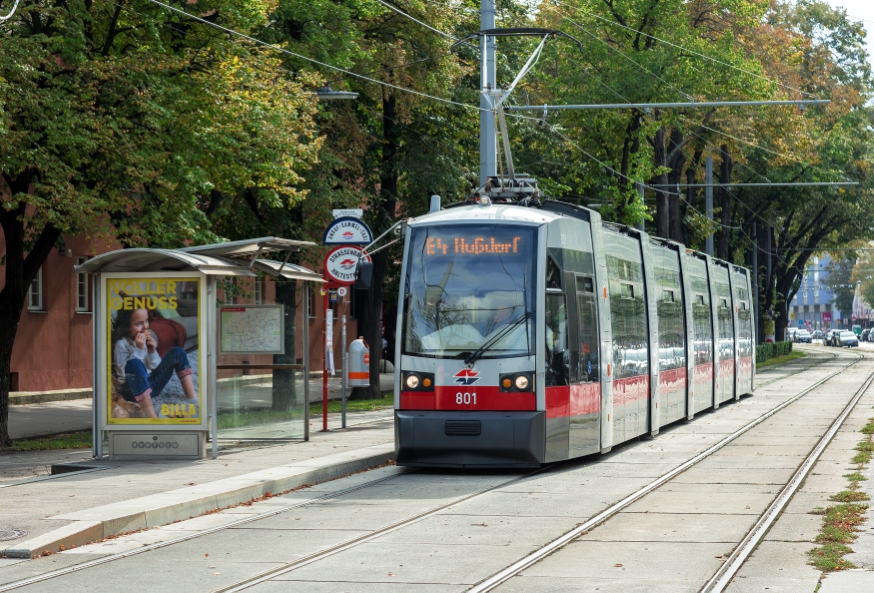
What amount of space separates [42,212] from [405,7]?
43.6 feet

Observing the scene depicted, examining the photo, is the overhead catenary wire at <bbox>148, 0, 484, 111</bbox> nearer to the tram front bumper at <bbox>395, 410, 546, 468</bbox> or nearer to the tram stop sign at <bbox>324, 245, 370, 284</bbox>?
the tram stop sign at <bbox>324, 245, 370, 284</bbox>

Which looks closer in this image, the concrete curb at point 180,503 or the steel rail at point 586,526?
the steel rail at point 586,526

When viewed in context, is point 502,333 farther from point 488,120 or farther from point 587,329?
point 488,120

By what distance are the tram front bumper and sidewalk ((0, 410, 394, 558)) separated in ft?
3.88

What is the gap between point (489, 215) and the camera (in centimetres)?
1573

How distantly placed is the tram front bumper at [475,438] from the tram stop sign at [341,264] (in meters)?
5.51

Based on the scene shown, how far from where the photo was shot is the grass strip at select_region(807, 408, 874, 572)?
9.23 m

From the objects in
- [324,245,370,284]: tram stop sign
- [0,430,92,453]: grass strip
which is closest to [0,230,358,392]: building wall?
[0,430,92,453]: grass strip

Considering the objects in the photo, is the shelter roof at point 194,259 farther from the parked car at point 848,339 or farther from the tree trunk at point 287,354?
the parked car at point 848,339

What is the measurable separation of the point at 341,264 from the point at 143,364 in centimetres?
504

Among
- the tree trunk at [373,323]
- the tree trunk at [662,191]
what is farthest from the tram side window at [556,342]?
the tree trunk at [662,191]

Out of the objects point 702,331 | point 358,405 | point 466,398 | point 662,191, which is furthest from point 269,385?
point 662,191

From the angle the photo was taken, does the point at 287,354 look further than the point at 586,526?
Yes

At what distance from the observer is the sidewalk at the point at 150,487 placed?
35.7 ft
